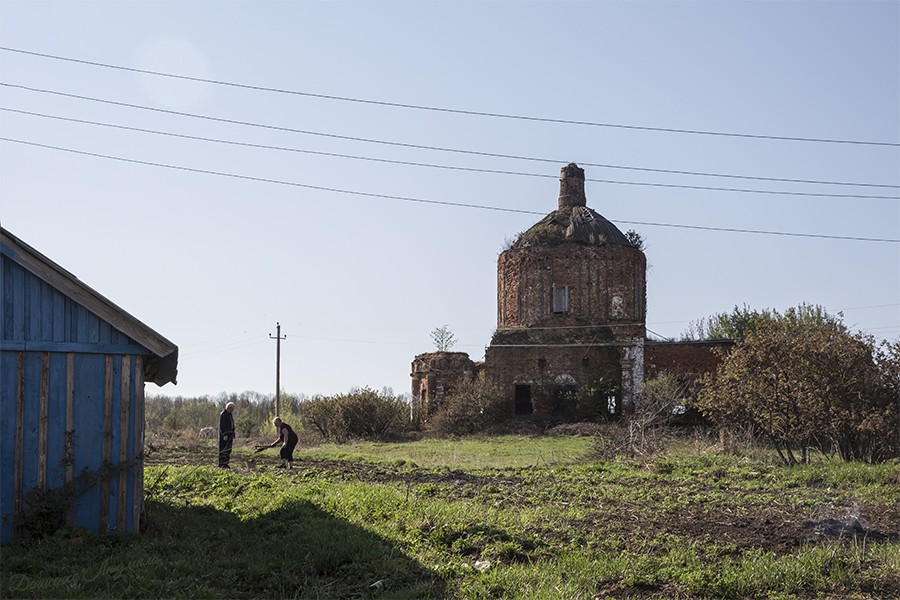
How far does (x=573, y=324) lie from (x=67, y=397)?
30.7m

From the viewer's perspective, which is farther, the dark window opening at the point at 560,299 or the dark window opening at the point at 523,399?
Answer: the dark window opening at the point at 523,399

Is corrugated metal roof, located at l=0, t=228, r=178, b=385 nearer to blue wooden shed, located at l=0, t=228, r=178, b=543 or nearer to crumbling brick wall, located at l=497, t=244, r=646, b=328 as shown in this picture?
blue wooden shed, located at l=0, t=228, r=178, b=543

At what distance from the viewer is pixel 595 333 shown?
39.2 meters

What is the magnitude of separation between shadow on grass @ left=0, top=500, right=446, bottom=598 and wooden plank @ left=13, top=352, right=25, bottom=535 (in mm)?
432

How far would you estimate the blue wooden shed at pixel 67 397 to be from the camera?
10109 mm

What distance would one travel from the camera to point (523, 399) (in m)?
40.4

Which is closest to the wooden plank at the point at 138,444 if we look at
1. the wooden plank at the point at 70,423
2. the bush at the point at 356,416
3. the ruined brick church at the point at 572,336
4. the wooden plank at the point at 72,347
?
the wooden plank at the point at 72,347

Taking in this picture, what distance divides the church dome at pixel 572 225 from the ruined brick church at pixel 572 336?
0.06m

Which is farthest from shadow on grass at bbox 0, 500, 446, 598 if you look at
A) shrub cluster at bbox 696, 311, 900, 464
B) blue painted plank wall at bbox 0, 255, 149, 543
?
shrub cluster at bbox 696, 311, 900, 464

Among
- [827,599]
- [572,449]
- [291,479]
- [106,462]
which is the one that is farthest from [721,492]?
[572,449]

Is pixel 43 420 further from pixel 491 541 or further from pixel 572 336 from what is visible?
pixel 572 336

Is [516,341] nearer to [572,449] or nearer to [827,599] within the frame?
[572,449]

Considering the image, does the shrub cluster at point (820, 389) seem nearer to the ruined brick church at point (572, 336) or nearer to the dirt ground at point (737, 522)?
the dirt ground at point (737, 522)

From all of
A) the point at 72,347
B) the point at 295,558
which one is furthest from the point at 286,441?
the point at 295,558
